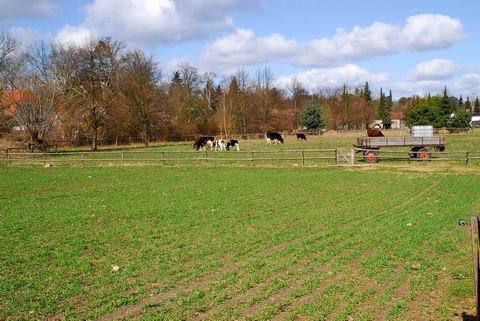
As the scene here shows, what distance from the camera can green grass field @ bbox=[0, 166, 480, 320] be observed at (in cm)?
636

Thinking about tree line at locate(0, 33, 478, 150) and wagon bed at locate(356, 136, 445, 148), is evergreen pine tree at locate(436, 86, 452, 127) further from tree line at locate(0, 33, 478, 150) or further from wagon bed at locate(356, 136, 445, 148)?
wagon bed at locate(356, 136, 445, 148)

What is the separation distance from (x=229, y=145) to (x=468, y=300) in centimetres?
3605

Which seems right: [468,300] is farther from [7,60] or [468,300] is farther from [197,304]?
[7,60]

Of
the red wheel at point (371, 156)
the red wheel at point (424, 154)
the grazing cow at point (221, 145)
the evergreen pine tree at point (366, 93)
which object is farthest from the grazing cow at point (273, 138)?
the evergreen pine tree at point (366, 93)

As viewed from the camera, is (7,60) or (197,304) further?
(7,60)

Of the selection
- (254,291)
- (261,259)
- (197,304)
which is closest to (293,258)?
(261,259)

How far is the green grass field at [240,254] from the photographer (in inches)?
250

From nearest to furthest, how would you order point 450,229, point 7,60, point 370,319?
point 370,319
point 450,229
point 7,60

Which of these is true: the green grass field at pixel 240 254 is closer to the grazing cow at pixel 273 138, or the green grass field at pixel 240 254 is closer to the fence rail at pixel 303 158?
the fence rail at pixel 303 158

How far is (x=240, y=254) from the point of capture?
8930 millimetres

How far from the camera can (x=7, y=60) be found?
47531 millimetres

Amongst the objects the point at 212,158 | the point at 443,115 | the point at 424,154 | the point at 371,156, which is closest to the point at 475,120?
the point at 443,115

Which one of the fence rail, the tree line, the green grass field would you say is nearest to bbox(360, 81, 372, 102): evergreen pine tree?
the tree line

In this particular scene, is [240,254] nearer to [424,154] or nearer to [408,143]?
[424,154]
